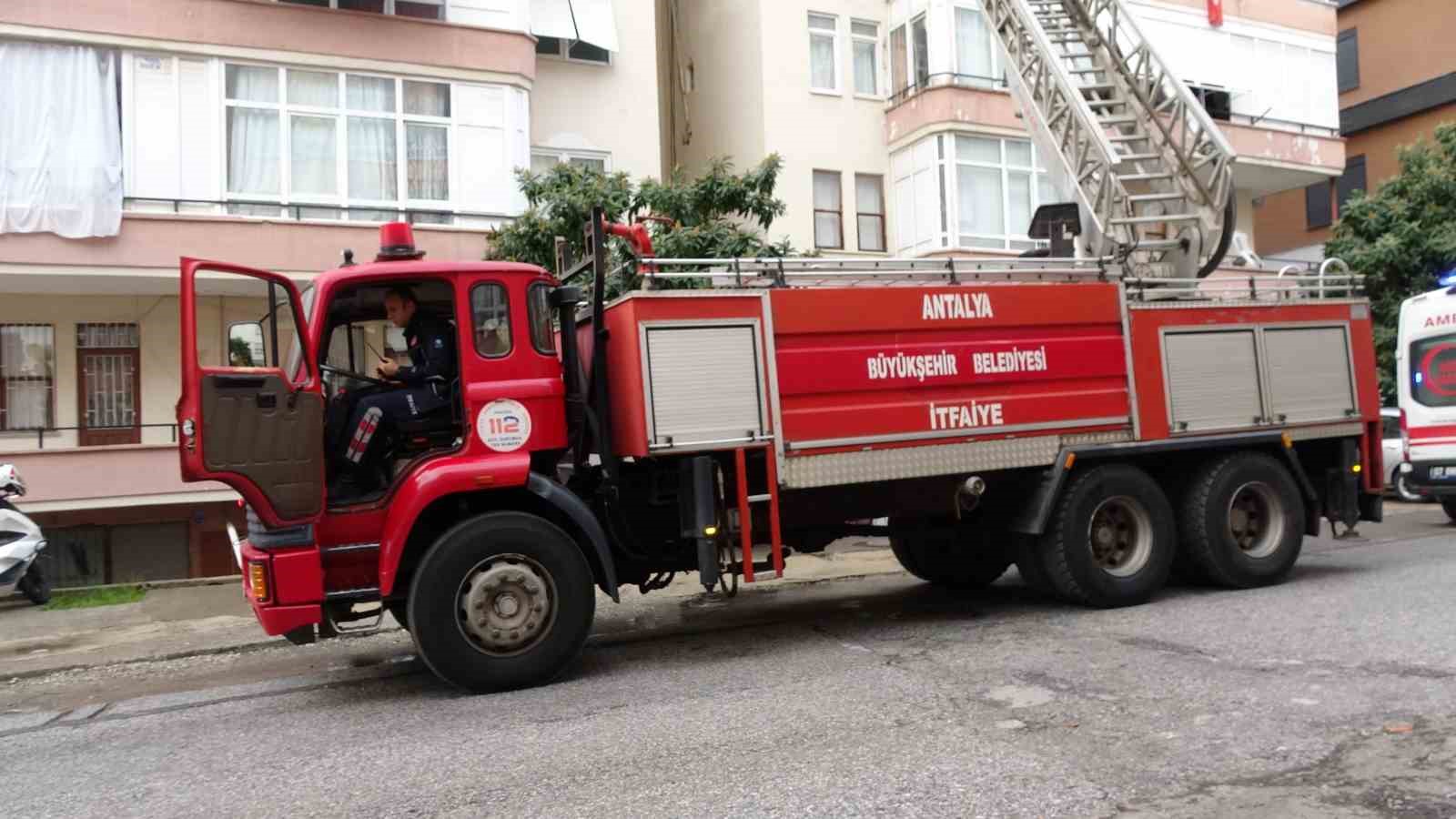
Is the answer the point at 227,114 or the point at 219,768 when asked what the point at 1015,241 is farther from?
the point at 219,768

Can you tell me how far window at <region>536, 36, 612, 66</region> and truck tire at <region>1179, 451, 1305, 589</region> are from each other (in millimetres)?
12346

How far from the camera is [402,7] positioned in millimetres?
15664

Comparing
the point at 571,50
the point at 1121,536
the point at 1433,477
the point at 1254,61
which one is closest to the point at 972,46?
the point at 571,50

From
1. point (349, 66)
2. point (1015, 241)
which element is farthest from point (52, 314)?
point (1015, 241)

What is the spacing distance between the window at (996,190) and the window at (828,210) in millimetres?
2140

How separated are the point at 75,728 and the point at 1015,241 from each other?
654 inches

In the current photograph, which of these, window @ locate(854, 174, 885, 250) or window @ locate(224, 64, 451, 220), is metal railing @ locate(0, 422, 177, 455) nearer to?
window @ locate(224, 64, 451, 220)

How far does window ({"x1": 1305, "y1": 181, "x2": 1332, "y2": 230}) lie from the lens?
28.5 meters

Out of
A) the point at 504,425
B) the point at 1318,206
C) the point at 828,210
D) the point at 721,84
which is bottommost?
the point at 504,425

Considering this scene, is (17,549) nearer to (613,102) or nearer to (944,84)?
(613,102)

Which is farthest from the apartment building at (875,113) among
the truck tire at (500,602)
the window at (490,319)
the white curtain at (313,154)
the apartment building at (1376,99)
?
the truck tire at (500,602)

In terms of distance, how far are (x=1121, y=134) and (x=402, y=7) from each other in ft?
33.6

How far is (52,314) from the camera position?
49.1 ft

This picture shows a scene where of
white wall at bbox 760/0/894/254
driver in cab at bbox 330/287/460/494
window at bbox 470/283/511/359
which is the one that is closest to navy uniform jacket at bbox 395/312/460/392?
driver in cab at bbox 330/287/460/494
